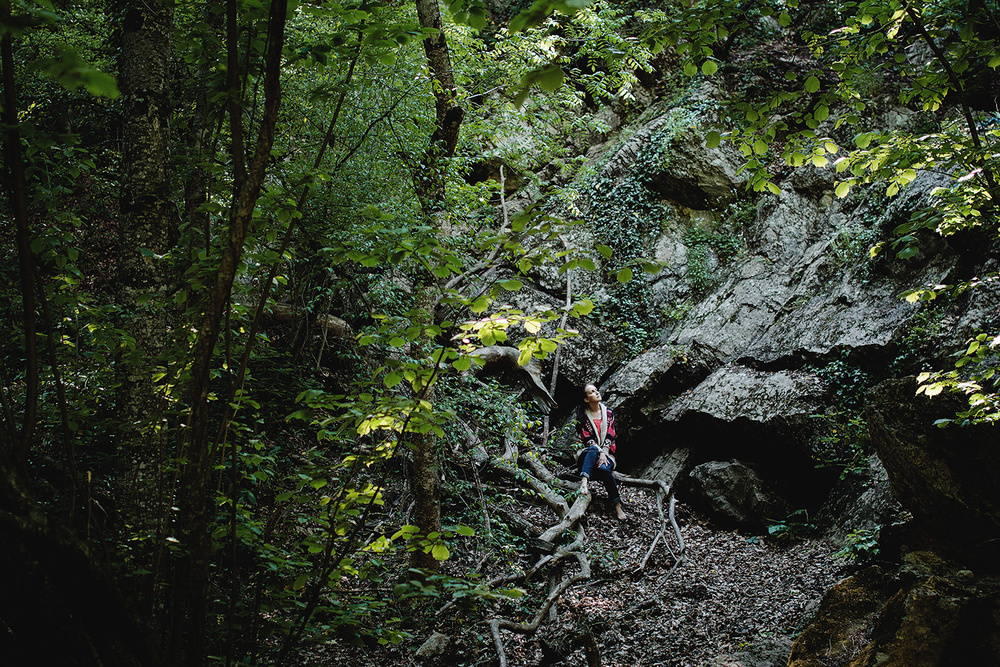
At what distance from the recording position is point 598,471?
698cm

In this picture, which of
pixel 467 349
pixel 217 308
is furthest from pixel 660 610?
pixel 217 308

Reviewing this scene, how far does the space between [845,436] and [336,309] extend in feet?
22.5

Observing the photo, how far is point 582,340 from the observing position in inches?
390

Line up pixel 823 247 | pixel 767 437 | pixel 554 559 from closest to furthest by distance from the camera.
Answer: pixel 554 559 < pixel 767 437 < pixel 823 247

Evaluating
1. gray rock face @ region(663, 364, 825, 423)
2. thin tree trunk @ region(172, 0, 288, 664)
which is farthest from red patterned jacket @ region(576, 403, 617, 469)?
thin tree trunk @ region(172, 0, 288, 664)

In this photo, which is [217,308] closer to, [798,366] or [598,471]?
[598,471]

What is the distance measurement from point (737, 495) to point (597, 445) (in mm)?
1858

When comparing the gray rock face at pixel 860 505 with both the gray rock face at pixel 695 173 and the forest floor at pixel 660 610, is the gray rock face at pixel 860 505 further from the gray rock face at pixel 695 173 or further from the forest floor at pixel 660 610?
the gray rock face at pixel 695 173

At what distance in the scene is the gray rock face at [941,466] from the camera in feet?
Result: 11.3

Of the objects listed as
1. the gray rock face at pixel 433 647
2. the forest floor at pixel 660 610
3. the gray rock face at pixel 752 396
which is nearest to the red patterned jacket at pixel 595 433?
the forest floor at pixel 660 610

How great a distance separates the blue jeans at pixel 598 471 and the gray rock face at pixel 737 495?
3.73ft

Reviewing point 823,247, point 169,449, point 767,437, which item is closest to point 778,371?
point 767,437

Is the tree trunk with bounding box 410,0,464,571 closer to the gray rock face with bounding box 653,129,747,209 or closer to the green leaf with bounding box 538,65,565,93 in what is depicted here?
the green leaf with bounding box 538,65,565,93

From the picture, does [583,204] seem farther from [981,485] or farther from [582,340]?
[981,485]
